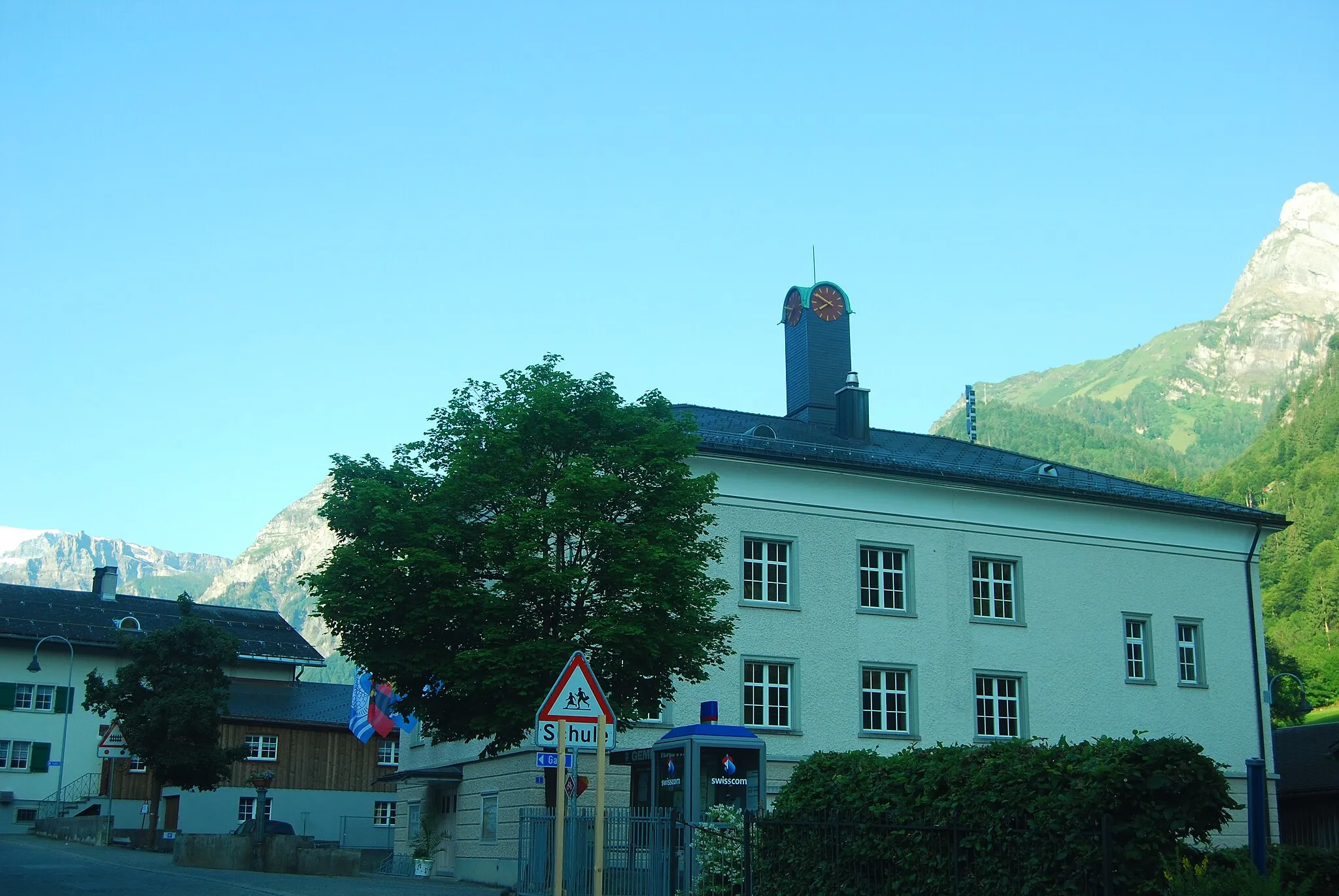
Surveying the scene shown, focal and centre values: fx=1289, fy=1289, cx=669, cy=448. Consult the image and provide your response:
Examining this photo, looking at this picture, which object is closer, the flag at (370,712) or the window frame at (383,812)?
the flag at (370,712)

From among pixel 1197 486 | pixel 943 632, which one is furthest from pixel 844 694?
pixel 1197 486

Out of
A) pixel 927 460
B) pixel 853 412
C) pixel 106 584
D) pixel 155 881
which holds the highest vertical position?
pixel 853 412

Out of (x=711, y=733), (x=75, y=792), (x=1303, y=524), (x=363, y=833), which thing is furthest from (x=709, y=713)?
(x=1303, y=524)

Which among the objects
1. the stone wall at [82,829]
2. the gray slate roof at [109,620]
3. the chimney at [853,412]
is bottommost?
the stone wall at [82,829]

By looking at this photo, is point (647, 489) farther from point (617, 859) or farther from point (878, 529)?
point (878, 529)

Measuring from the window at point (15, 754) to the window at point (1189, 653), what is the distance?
4688 cm

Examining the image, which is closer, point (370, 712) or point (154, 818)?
point (370, 712)

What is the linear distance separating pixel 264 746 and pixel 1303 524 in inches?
3895

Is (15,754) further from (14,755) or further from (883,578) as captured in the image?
(883,578)

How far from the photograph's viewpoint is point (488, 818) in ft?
105

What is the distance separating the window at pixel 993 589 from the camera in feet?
116

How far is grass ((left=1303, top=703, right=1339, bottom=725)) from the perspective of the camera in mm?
84169

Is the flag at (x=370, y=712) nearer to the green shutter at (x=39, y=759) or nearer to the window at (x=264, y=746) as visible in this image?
the window at (x=264, y=746)

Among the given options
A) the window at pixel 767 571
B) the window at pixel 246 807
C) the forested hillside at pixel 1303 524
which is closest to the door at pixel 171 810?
the window at pixel 246 807
